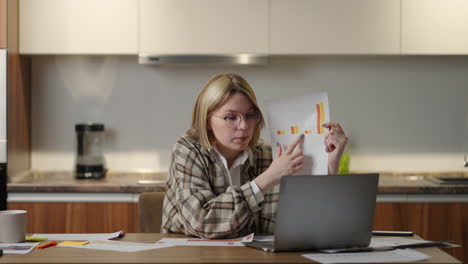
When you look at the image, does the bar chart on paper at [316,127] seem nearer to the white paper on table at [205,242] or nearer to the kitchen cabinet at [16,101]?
the white paper on table at [205,242]

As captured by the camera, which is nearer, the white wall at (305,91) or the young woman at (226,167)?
the young woman at (226,167)

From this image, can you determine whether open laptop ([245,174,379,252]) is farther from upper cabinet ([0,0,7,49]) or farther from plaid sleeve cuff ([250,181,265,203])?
upper cabinet ([0,0,7,49])

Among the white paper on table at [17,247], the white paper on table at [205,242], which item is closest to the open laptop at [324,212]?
the white paper on table at [205,242]

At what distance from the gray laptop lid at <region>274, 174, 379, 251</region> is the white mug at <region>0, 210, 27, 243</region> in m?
0.73

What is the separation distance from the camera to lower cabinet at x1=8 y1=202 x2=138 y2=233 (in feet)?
10.6

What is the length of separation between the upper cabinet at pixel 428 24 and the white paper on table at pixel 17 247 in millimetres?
2453

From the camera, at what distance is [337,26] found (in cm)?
346

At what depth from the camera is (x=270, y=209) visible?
2072mm

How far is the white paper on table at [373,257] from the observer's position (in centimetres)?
144

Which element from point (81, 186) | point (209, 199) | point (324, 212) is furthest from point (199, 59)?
point (324, 212)

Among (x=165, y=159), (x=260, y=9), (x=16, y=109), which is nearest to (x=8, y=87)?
(x=16, y=109)

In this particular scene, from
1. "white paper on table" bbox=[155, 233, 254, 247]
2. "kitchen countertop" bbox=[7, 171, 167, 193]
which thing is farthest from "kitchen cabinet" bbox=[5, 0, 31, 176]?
"white paper on table" bbox=[155, 233, 254, 247]

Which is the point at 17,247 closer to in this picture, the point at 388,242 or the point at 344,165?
the point at 388,242

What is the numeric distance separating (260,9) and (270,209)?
1.68 m
